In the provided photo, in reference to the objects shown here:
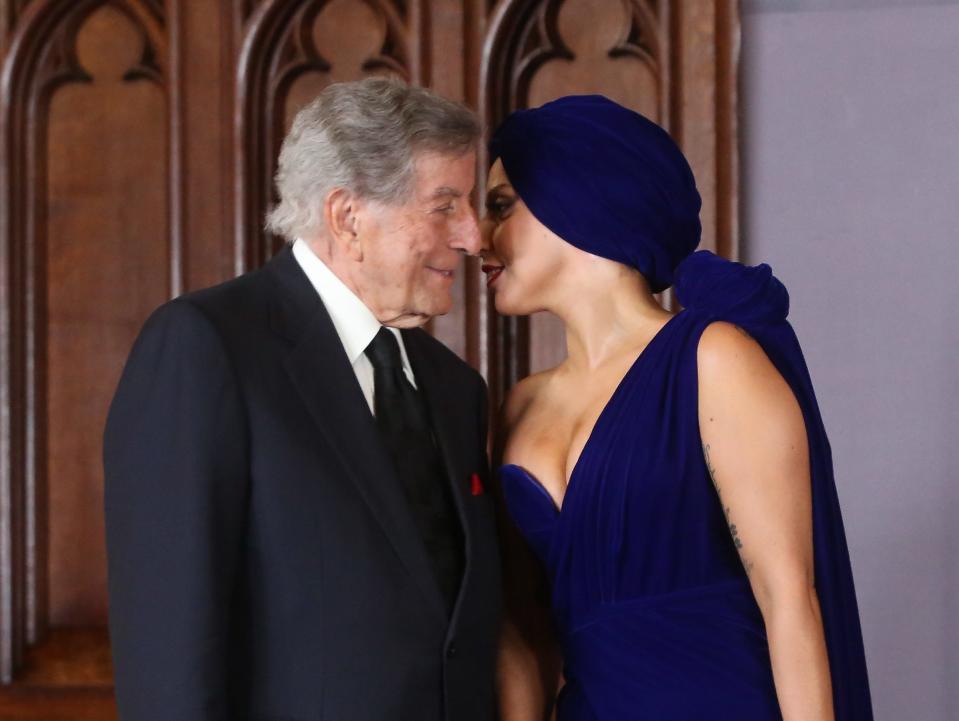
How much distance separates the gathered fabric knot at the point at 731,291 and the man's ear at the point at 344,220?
0.52m

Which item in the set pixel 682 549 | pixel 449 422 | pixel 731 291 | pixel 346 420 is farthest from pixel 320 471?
pixel 731 291

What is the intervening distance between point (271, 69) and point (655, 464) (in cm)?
188

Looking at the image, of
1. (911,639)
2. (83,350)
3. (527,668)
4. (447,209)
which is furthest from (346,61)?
(911,639)

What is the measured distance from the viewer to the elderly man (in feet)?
5.41

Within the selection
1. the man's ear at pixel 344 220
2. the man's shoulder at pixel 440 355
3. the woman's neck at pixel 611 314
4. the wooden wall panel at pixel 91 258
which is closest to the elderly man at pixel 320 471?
the man's ear at pixel 344 220

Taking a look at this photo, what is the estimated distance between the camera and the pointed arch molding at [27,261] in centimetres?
336

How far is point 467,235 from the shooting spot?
6.56 ft

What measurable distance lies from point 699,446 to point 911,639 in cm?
171

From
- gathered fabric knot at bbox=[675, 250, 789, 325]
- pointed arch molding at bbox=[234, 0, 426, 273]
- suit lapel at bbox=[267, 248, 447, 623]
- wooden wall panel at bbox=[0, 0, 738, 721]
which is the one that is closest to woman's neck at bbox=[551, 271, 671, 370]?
gathered fabric knot at bbox=[675, 250, 789, 325]

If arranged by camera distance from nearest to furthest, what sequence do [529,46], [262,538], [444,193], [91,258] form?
1. [262,538]
2. [444,193]
3. [529,46]
4. [91,258]

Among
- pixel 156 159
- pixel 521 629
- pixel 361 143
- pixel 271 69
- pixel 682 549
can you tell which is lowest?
pixel 521 629

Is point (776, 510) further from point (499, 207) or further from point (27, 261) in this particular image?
point (27, 261)

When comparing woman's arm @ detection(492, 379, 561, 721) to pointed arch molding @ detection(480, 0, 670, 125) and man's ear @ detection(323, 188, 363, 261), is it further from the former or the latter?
pointed arch molding @ detection(480, 0, 670, 125)

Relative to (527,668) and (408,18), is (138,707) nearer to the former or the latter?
(527,668)
